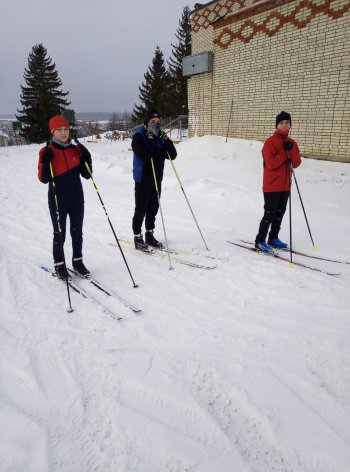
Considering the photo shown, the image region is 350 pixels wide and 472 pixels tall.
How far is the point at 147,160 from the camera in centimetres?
435

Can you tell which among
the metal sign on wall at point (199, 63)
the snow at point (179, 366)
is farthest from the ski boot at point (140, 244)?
the metal sign on wall at point (199, 63)

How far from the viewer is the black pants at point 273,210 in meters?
4.39

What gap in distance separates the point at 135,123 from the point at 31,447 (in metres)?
35.8

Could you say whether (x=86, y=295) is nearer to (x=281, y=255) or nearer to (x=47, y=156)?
(x=47, y=156)

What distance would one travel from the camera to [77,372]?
2332 mm

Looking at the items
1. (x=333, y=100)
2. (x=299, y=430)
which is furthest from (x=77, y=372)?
(x=333, y=100)

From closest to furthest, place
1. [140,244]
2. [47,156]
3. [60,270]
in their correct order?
[47,156]
[60,270]
[140,244]

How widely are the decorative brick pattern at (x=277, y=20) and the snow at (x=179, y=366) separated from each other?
24.7 ft

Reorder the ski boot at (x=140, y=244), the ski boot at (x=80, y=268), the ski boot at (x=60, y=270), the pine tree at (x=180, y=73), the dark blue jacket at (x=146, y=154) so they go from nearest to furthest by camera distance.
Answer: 1. the ski boot at (x=60, y=270)
2. the ski boot at (x=80, y=268)
3. the dark blue jacket at (x=146, y=154)
4. the ski boot at (x=140, y=244)
5. the pine tree at (x=180, y=73)

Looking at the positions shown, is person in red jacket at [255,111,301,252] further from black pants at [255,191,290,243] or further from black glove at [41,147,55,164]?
black glove at [41,147,55,164]

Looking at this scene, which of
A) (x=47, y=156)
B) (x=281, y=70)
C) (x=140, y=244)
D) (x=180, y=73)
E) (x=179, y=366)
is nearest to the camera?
(x=179, y=366)

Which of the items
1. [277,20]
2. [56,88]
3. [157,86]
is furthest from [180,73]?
[277,20]

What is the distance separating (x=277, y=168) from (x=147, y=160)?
193cm

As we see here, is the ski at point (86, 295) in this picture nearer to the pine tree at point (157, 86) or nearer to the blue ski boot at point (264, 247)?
the blue ski boot at point (264, 247)
